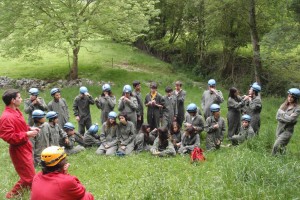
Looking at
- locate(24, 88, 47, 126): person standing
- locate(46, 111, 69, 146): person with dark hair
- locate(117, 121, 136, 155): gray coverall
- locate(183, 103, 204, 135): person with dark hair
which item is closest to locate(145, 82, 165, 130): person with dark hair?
locate(117, 121, 136, 155): gray coverall

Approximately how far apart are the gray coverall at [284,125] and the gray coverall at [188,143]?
237 cm

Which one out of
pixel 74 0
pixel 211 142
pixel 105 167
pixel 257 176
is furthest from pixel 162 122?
pixel 74 0

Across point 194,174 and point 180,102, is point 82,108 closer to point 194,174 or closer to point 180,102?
point 180,102

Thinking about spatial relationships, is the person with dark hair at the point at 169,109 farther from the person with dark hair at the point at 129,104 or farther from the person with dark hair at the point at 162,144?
the person with dark hair at the point at 162,144

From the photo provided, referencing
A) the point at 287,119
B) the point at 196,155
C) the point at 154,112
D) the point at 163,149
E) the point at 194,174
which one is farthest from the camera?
the point at 154,112

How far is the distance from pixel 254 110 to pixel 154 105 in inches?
122

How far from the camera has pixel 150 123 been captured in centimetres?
1200

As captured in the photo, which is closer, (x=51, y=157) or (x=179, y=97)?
(x=51, y=157)

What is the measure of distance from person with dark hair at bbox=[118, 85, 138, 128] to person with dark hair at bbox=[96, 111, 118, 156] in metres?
0.58

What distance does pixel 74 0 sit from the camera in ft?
62.4

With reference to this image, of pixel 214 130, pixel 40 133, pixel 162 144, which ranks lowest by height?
pixel 162 144

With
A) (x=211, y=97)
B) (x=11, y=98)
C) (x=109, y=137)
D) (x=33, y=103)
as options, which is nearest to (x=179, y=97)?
(x=211, y=97)

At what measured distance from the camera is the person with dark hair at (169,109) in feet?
38.4

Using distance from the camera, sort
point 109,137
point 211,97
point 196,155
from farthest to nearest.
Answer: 1. point 211,97
2. point 109,137
3. point 196,155
